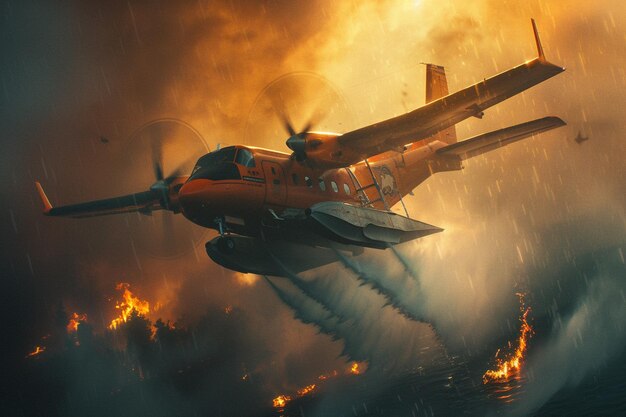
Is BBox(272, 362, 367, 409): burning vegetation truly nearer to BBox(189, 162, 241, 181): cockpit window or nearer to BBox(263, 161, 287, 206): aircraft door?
BBox(263, 161, 287, 206): aircraft door

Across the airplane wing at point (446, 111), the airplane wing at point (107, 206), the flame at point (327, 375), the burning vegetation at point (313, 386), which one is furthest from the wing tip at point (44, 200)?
the flame at point (327, 375)

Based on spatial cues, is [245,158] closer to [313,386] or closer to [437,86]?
[437,86]

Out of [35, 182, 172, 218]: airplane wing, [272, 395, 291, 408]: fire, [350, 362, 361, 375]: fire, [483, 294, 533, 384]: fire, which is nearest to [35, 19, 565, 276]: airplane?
[35, 182, 172, 218]: airplane wing

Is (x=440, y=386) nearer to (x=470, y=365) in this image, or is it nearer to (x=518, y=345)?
(x=470, y=365)

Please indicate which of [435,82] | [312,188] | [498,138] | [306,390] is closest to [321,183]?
[312,188]

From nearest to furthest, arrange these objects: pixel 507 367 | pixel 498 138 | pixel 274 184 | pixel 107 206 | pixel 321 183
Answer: pixel 274 184, pixel 321 183, pixel 498 138, pixel 107 206, pixel 507 367

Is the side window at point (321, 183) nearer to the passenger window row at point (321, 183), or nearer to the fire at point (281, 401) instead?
the passenger window row at point (321, 183)
